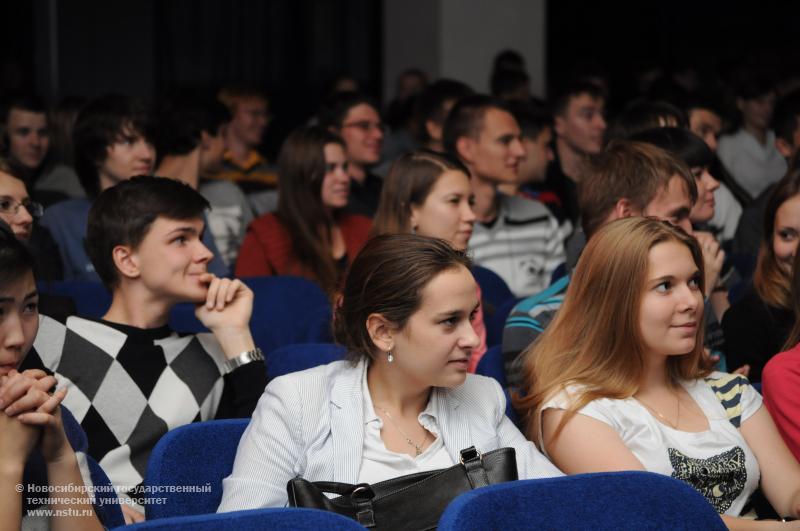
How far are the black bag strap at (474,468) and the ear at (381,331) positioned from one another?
11.5 inches

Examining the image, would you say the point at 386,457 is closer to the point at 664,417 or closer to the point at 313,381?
the point at 313,381

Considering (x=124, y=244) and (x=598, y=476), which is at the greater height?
(x=124, y=244)

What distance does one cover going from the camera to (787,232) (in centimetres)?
331

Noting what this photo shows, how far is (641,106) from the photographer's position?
4.66m

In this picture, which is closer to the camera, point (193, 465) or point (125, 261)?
point (193, 465)

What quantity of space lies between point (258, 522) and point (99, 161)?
303 centimetres

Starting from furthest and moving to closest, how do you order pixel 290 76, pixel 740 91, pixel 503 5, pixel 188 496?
1. pixel 290 76
2. pixel 503 5
3. pixel 740 91
4. pixel 188 496

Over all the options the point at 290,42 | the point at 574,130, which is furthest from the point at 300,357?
the point at 290,42

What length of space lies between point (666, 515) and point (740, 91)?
5.70m

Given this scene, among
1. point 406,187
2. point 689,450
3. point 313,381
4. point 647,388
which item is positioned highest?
point 406,187

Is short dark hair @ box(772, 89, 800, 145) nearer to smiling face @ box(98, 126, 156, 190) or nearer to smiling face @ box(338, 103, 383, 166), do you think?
smiling face @ box(338, 103, 383, 166)

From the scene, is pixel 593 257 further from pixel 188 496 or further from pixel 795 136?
pixel 795 136

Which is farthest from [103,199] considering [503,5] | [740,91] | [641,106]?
[503,5]

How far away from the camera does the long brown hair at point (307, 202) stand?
459 cm
